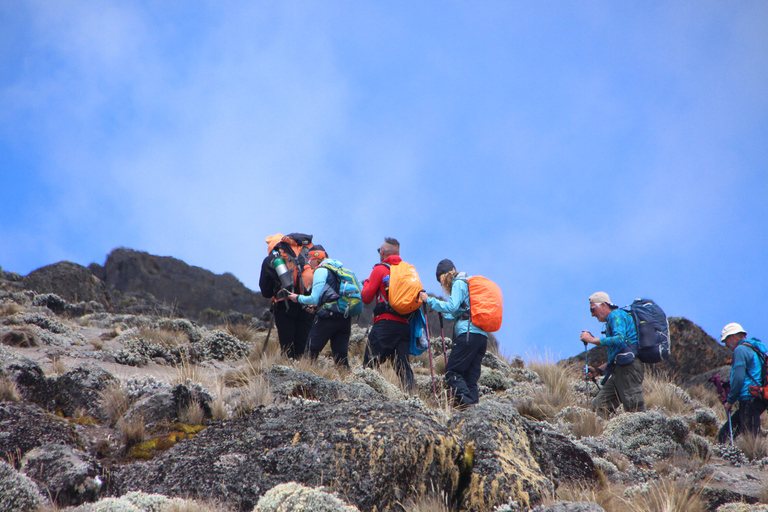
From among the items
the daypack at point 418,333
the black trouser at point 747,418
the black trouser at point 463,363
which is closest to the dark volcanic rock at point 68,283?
the daypack at point 418,333

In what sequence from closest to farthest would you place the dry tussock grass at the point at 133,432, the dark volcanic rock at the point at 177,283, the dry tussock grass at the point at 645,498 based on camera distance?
the dry tussock grass at the point at 645,498 < the dry tussock grass at the point at 133,432 < the dark volcanic rock at the point at 177,283

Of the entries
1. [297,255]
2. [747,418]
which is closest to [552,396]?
[747,418]

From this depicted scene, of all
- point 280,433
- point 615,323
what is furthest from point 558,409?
point 280,433

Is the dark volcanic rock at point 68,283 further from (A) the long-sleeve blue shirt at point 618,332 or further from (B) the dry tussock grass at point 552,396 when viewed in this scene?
(A) the long-sleeve blue shirt at point 618,332

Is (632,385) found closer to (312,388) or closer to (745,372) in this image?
(745,372)

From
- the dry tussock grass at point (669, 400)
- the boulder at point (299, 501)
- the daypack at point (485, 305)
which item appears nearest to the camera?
the boulder at point (299, 501)

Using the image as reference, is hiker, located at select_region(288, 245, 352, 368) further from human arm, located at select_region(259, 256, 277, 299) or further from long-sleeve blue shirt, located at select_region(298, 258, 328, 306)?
human arm, located at select_region(259, 256, 277, 299)

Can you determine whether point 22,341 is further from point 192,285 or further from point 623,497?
point 192,285

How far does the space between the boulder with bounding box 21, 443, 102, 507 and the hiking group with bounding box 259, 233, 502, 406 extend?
4008 millimetres

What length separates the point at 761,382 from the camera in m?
7.25

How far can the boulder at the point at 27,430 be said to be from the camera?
4035 millimetres

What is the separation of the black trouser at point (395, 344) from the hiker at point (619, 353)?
2761 mm

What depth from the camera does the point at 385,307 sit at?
7.39m

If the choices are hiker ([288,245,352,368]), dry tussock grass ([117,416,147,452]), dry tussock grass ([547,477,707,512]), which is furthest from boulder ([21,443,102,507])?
hiker ([288,245,352,368])
